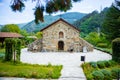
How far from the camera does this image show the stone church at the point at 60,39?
39.9m

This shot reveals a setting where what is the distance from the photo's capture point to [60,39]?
132ft

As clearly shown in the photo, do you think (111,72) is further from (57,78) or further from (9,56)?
(9,56)

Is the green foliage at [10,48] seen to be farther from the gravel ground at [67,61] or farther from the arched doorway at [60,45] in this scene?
the arched doorway at [60,45]

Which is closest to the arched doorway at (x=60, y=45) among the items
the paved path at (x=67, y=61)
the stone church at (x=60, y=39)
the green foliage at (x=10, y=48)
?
the stone church at (x=60, y=39)

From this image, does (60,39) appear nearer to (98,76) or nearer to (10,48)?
(10,48)

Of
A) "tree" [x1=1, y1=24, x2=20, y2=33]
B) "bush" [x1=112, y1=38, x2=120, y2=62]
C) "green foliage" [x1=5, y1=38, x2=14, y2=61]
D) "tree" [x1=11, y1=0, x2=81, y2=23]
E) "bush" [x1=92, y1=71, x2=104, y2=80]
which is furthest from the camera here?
"tree" [x1=1, y1=24, x2=20, y2=33]

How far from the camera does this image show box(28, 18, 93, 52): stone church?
3994 centimetres

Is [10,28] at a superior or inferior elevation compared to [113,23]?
superior

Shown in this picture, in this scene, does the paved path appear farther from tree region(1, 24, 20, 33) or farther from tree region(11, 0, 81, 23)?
tree region(1, 24, 20, 33)

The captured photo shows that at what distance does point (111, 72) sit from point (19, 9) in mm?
8764

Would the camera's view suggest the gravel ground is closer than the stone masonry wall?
Yes

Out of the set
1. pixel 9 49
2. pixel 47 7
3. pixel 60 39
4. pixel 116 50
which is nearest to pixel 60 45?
pixel 60 39

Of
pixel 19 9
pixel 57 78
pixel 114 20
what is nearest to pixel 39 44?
pixel 114 20

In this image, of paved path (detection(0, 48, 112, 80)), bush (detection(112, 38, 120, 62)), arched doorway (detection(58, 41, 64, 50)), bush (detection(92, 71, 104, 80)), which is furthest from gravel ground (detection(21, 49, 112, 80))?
arched doorway (detection(58, 41, 64, 50))
